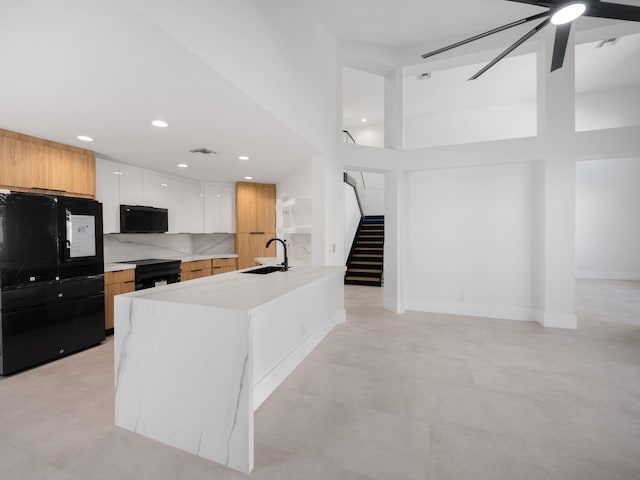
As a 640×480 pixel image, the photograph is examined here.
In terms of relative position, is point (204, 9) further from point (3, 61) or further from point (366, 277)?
point (366, 277)

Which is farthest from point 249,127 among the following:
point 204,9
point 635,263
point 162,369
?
point 635,263

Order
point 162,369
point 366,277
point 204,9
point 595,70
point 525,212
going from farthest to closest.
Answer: point 366,277 < point 595,70 < point 525,212 < point 162,369 < point 204,9

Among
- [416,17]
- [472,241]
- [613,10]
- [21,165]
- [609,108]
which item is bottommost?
[472,241]

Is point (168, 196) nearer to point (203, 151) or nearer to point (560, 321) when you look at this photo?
point (203, 151)

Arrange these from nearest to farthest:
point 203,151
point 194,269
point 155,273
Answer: point 203,151, point 155,273, point 194,269

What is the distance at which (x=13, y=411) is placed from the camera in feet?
7.01

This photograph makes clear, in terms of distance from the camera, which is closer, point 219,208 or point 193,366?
point 193,366

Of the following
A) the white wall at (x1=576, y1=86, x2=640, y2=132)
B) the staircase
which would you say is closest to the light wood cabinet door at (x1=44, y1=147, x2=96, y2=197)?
the staircase

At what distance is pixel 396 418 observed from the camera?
2.02m

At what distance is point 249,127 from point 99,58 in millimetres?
A: 1262

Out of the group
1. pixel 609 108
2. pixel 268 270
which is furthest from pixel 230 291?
pixel 609 108

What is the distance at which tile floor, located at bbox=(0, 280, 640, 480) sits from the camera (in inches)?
63.0

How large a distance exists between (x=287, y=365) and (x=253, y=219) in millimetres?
3771

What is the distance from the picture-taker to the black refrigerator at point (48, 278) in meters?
2.64
